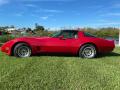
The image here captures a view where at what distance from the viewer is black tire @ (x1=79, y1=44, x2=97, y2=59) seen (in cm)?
895

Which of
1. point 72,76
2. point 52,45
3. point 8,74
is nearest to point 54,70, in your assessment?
point 72,76

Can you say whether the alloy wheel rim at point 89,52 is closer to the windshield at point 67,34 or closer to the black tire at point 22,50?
the windshield at point 67,34

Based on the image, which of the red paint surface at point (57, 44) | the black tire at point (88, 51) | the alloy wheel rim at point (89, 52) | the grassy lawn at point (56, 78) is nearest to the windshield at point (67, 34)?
the red paint surface at point (57, 44)

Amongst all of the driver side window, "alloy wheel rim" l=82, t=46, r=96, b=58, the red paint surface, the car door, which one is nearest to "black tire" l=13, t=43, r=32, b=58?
the red paint surface

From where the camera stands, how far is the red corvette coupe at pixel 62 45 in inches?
338

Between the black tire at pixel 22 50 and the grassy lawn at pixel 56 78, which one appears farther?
the black tire at pixel 22 50

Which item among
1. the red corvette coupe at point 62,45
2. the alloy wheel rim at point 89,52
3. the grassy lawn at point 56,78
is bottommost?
the grassy lawn at point 56,78

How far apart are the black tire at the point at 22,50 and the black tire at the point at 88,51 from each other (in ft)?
6.69

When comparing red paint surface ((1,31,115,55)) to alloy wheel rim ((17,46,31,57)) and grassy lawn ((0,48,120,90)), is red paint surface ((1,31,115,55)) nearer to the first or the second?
alloy wheel rim ((17,46,31,57))

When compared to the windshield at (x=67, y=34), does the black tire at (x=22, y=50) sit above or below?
below

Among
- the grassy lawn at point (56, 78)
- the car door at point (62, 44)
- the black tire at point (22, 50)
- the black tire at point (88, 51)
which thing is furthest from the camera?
the black tire at point (88, 51)

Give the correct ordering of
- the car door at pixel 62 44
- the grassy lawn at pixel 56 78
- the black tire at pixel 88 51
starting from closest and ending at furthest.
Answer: the grassy lawn at pixel 56 78, the car door at pixel 62 44, the black tire at pixel 88 51

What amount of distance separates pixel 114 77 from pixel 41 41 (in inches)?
158

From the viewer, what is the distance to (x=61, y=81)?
4926 mm
